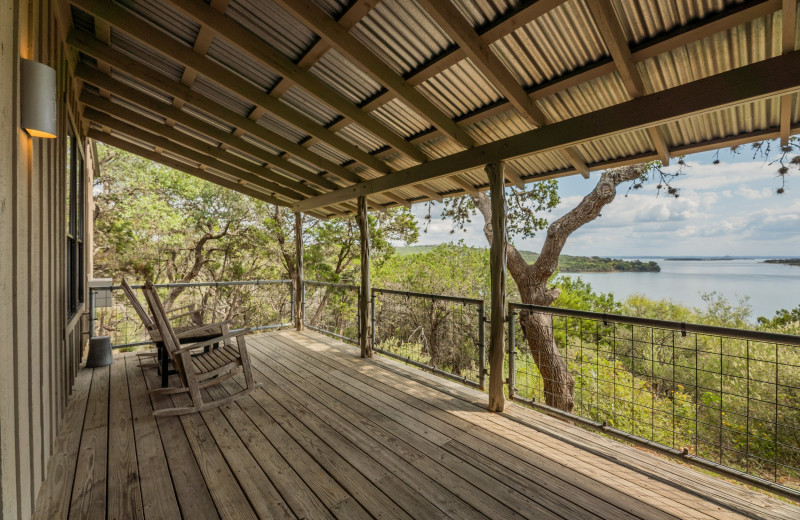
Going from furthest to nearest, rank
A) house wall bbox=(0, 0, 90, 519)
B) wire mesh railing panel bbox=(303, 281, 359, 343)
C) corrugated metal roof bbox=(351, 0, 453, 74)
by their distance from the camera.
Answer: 1. wire mesh railing panel bbox=(303, 281, 359, 343)
2. corrugated metal roof bbox=(351, 0, 453, 74)
3. house wall bbox=(0, 0, 90, 519)

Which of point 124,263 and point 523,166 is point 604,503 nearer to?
point 523,166

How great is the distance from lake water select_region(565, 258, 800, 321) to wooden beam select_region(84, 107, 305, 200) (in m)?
12.7

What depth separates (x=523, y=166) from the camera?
3.75 meters

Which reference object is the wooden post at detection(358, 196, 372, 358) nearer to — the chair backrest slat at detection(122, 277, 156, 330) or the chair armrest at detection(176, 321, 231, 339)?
the chair armrest at detection(176, 321, 231, 339)

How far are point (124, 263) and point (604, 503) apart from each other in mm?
12741

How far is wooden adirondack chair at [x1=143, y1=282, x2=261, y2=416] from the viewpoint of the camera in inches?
115

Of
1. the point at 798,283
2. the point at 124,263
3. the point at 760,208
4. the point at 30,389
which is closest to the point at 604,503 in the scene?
the point at 30,389

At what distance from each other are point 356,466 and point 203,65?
10.5 feet

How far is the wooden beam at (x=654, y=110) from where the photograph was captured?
6.01ft

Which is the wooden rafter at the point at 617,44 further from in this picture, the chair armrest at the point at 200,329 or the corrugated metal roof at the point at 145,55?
the chair armrest at the point at 200,329

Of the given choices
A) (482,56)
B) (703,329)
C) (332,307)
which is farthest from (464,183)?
(332,307)

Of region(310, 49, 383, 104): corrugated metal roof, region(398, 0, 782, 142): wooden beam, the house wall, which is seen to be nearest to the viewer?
the house wall

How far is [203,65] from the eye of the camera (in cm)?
280

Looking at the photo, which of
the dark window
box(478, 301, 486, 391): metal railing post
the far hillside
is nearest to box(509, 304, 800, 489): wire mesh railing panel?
box(478, 301, 486, 391): metal railing post
